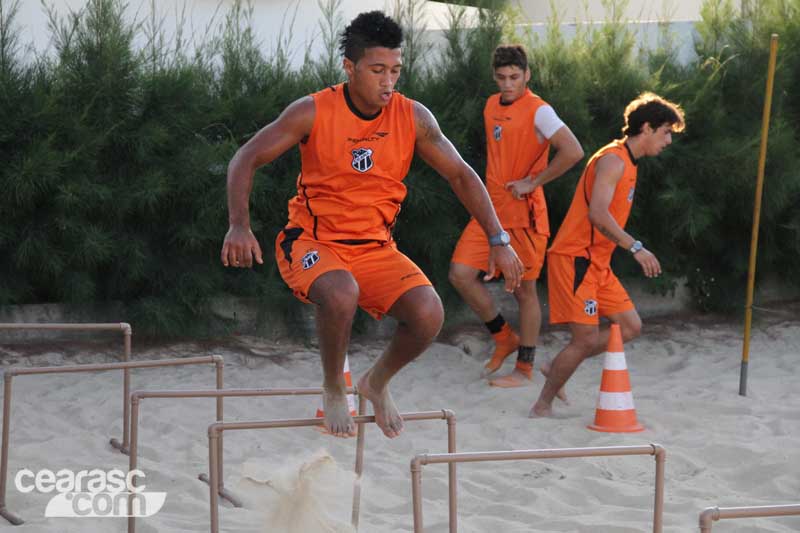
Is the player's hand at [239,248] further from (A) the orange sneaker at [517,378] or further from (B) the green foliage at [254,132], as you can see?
(B) the green foliage at [254,132]

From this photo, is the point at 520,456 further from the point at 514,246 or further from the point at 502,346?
the point at 502,346

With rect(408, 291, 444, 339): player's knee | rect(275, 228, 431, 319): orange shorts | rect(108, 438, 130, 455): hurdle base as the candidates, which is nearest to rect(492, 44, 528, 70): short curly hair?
rect(275, 228, 431, 319): orange shorts

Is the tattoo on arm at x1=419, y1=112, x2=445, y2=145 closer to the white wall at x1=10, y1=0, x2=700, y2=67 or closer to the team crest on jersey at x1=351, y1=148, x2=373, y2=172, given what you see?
the team crest on jersey at x1=351, y1=148, x2=373, y2=172

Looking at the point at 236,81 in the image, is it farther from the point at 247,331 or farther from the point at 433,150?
the point at 433,150

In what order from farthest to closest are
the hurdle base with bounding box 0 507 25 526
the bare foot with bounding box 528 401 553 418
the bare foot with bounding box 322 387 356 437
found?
1. the bare foot with bounding box 528 401 553 418
2. the hurdle base with bounding box 0 507 25 526
3. the bare foot with bounding box 322 387 356 437

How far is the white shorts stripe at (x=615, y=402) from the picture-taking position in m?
6.44

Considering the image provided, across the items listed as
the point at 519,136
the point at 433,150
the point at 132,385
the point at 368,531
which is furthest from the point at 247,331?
the point at 433,150

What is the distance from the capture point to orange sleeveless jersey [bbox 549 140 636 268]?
6473mm

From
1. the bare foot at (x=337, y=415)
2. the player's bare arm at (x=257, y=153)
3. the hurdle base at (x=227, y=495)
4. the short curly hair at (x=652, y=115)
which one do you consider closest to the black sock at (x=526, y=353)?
the short curly hair at (x=652, y=115)

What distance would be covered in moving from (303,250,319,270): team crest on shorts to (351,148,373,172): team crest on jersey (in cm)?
36

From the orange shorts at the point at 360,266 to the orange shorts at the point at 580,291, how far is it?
7.33 ft

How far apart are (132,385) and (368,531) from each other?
3067 mm

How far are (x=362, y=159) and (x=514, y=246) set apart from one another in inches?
123

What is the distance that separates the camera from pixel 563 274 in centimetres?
648
